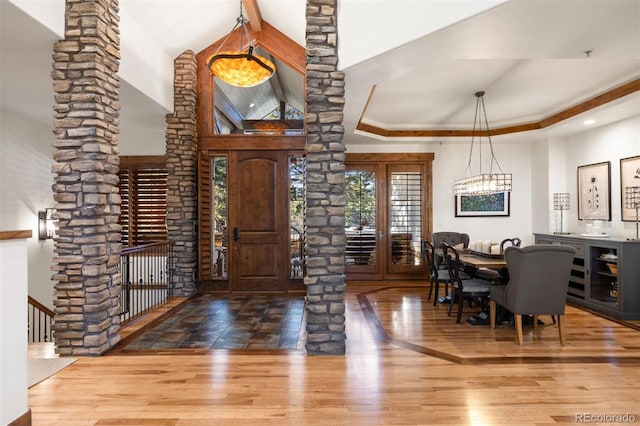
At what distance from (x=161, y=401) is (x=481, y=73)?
500 cm

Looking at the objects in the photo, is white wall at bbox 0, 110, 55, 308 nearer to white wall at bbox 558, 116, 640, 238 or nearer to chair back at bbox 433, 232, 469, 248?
chair back at bbox 433, 232, 469, 248

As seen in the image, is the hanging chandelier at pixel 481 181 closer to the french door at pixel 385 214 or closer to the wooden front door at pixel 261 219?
the french door at pixel 385 214

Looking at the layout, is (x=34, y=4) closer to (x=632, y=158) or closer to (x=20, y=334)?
(x=20, y=334)

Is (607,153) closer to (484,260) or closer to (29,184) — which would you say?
(484,260)

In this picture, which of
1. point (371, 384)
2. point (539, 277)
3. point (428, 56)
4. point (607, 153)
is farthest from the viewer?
point (607, 153)

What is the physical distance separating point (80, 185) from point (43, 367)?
1.69 metres

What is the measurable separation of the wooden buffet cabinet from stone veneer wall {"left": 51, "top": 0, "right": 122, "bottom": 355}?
20.6 feet

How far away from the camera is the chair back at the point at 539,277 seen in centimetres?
382

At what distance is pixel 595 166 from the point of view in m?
6.23

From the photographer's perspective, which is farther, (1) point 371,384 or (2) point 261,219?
(2) point 261,219

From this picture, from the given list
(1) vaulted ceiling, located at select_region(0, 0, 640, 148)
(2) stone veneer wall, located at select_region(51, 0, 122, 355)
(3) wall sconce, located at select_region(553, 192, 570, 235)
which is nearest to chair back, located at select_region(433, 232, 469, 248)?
(3) wall sconce, located at select_region(553, 192, 570, 235)

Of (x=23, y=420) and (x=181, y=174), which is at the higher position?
(x=181, y=174)

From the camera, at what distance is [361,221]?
7.76 m

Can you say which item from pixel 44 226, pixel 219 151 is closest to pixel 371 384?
pixel 219 151
